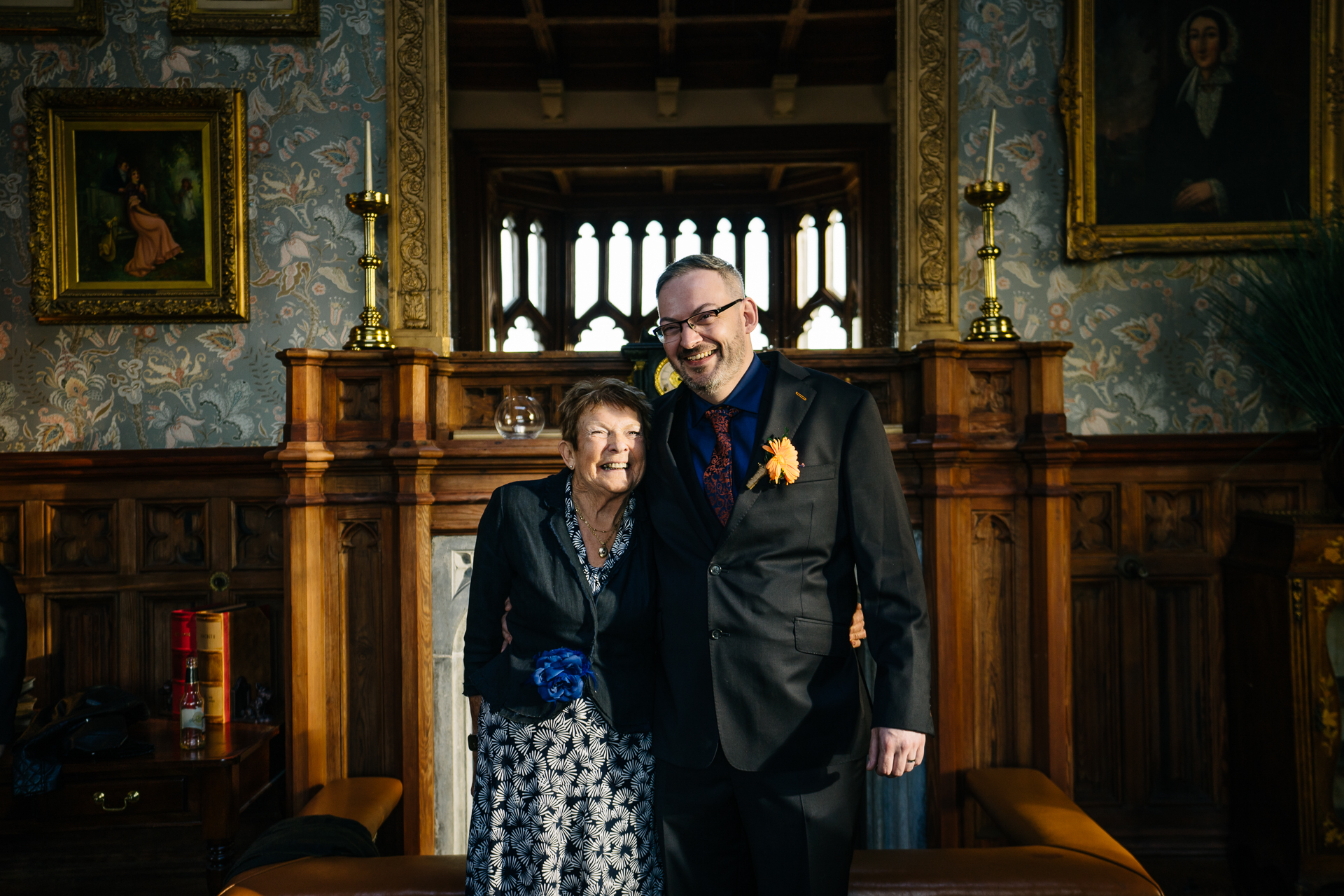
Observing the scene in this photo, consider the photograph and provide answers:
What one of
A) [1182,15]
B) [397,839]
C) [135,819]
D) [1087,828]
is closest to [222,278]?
[135,819]

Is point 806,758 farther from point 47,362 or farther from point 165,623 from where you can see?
point 47,362

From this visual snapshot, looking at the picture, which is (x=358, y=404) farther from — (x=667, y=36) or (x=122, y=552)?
(x=667, y=36)

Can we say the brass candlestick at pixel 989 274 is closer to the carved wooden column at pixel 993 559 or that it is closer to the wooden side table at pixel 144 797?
the carved wooden column at pixel 993 559

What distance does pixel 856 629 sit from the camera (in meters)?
1.88

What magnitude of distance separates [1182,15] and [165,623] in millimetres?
4175

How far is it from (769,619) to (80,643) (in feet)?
8.93

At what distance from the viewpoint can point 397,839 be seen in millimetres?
2762

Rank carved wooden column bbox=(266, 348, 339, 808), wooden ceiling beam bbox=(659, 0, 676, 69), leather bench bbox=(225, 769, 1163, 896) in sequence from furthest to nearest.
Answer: wooden ceiling beam bbox=(659, 0, 676, 69), carved wooden column bbox=(266, 348, 339, 808), leather bench bbox=(225, 769, 1163, 896)

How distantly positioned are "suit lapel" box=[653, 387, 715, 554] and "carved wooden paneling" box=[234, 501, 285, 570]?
1915 millimetres

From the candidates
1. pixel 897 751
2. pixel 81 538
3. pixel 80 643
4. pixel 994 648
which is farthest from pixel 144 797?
pixel 994 648

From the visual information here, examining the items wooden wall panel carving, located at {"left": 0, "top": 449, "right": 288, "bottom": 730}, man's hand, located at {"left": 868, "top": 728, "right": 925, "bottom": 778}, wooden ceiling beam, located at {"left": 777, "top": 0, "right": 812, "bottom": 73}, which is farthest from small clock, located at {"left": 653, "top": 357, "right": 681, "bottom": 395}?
wooden ceiling beam, located at {"left": 777, "top": 0, "right": 812, "bottom": 73}

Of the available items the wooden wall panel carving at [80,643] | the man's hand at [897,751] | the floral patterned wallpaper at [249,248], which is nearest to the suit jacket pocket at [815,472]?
the man's hand at [897,751]

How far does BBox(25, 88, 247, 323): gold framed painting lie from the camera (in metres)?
3.12

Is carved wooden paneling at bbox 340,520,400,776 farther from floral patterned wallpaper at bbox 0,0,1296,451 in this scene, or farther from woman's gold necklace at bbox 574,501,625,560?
woman's gold necklace at bbox 574,501,625,560
